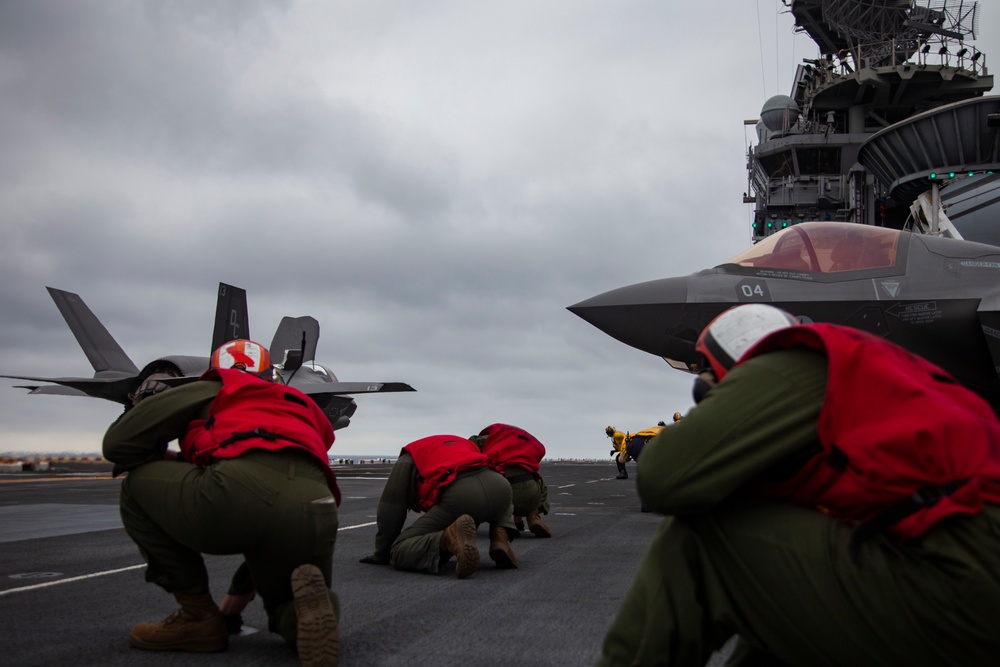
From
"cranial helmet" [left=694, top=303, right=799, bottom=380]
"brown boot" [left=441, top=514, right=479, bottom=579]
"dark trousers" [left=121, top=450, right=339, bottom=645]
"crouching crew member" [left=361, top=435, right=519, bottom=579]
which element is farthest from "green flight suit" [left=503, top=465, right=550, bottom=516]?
"cranial helmet" [left=694, top=303, right=799, bottom=380]

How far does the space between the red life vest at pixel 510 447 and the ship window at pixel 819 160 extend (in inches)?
1775

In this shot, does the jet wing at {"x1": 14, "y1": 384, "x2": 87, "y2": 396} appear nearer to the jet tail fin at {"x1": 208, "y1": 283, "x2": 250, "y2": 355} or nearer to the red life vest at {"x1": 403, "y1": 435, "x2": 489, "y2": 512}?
the jet tail fin at {"x1": 208, "y1": 283, "x2": 250, "y2": 355}

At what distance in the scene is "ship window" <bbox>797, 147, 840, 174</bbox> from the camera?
4816 centimetres

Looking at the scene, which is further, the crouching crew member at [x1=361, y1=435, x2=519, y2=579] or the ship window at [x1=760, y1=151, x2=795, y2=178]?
the ship window at [x1=760, y1=151, x2=795, y2=178]

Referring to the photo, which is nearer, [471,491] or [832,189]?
[471,491]

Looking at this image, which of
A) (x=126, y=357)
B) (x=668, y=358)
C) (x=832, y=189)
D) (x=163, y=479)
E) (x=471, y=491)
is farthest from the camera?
(x=832, y=189)

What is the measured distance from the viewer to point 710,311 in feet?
27.9

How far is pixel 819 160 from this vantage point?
48.6m

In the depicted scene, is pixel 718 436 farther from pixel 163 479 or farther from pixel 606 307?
pixel 606 307

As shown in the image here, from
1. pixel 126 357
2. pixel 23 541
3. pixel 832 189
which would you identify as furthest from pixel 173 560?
pixel 832 189

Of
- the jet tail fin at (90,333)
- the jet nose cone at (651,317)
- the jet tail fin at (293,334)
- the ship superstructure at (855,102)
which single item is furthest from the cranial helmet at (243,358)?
the ship superstructure at (855,102)

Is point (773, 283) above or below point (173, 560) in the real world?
above

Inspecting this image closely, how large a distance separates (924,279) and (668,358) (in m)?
2.79

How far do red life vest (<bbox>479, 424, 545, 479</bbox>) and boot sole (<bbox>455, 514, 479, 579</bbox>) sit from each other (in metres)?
2.22
